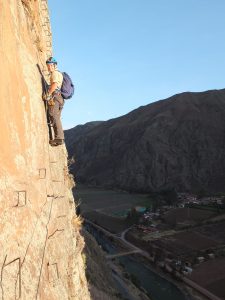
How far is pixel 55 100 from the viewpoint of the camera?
7555mm

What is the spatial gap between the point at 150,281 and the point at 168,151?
91.6 meters

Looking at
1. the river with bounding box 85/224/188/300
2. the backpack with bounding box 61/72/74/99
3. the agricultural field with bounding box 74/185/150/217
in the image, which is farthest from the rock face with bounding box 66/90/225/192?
the backpack with bounding box 61/72/74/99

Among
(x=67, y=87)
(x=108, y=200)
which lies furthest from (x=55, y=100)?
(x=108, y=200)

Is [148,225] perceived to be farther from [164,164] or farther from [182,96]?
[182,96]

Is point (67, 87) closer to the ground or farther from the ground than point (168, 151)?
closer to the ground

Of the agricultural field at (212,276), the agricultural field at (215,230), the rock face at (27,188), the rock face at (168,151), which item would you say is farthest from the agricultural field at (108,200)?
the rock face at (27,188)

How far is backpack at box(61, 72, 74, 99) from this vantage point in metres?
7.92

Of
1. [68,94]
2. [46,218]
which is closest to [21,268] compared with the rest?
[46,218]

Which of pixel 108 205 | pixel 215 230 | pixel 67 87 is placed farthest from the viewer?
pixel 108 205

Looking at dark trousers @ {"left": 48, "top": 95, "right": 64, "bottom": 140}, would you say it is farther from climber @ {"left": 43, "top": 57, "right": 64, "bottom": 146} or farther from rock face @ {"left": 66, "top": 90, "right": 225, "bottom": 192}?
rock face @ {"left": 66, "top": 90, "right": 225, "bottom": 192}

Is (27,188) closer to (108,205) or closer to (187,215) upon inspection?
(187,215)

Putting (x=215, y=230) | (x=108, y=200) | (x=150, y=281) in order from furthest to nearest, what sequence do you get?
1. (x=108, y=200)
2. (x=215, y=230)
3. (x=150, y=281)

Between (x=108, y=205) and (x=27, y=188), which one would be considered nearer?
(x=27, y=188)

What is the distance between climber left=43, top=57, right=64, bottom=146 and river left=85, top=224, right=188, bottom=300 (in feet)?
138
